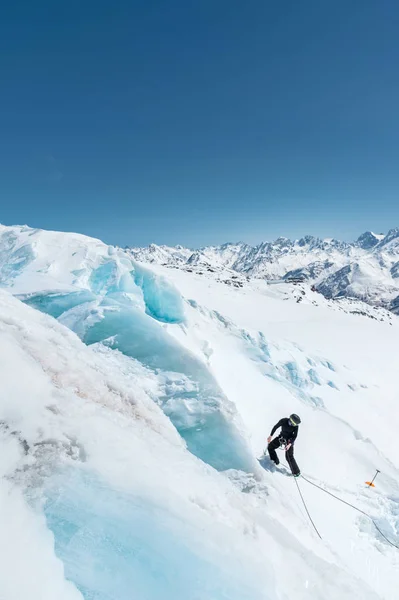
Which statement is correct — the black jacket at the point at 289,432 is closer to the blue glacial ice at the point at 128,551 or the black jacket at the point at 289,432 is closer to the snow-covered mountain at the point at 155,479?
the snow-covered mountain at the point at 155,479

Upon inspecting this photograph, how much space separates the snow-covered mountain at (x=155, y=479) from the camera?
3387 millimetres

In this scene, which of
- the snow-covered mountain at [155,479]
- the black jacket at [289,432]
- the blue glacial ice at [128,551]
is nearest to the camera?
the blue glacial ice at [128,551]

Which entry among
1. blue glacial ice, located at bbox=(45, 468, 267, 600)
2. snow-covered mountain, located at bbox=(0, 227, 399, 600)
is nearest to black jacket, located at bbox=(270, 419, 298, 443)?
snow-covered mountain, located at bbox=(0, 227, 399, 600)

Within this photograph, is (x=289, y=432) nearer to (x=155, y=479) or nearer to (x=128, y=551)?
(x=155, y=479)

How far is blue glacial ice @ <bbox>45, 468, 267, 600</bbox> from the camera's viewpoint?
3.28m

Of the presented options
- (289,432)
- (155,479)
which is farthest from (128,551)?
(289,432)

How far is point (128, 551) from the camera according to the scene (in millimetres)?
3512

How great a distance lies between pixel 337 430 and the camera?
13.7 metres

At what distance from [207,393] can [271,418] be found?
17.8 feet

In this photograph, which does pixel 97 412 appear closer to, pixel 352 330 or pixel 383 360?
pixel 383 360

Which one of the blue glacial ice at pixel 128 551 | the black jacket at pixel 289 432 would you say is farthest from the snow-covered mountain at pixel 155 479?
the black jacket at pixel 289 432

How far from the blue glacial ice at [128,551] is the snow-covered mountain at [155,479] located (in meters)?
0.01

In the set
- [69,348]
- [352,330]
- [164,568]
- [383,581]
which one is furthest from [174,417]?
[352,330]

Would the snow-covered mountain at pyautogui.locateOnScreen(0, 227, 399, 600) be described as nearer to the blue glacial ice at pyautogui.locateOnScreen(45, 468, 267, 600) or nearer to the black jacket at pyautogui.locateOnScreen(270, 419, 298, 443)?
the blue glacial ice at pyautogui.locateOnScreen(45, 468, 267, 600)
